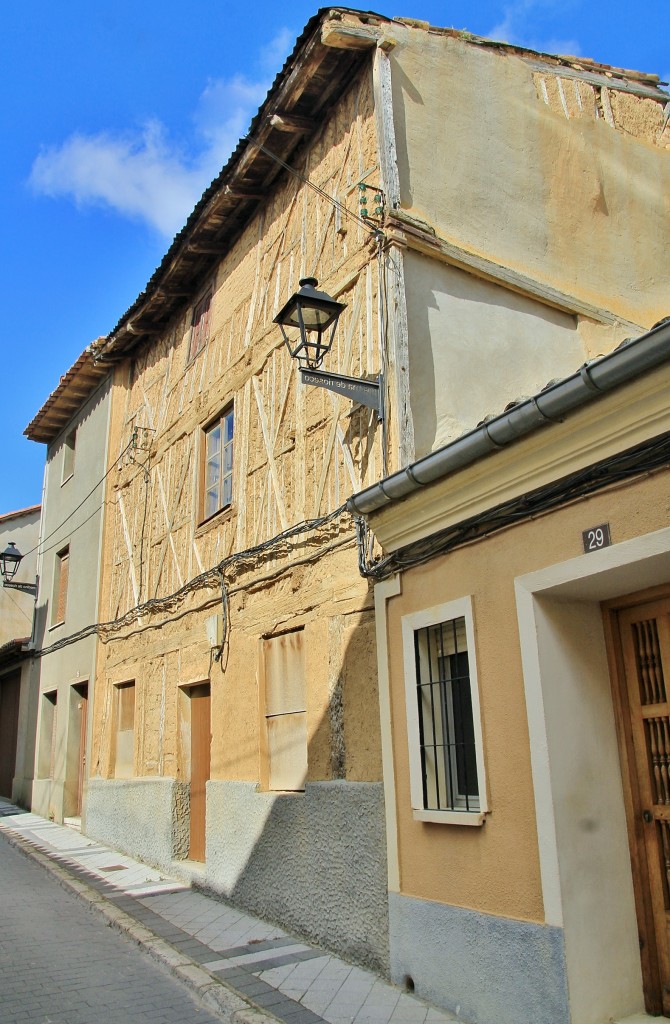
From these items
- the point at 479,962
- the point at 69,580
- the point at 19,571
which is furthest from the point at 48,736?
the point at 479,962

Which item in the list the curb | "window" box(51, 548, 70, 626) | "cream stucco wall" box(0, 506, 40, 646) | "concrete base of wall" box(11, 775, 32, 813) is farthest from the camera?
"cream stucco wall" box(0, 506, 40, 646)

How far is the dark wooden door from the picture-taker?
1844cm

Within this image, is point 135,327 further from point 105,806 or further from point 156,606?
point 105,806

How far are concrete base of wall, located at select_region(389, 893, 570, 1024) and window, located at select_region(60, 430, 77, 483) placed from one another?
13.0 m

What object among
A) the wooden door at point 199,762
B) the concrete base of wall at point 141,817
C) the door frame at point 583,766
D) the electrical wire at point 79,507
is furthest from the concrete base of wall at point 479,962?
the electrical wire at point 79,507

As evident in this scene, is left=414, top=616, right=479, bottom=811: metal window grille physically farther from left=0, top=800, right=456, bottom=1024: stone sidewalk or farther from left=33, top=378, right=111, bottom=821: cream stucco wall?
left=33, top=378, right=111, bottom=821: cream stucco wall

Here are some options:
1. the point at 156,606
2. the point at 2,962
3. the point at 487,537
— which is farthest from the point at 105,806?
the point at 487,537

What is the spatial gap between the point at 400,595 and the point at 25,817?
39.2 feet

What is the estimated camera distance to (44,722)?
51.1 ft

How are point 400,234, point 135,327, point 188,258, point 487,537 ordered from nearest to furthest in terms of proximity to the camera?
1. point 487,537
2. point 400,234
3. point 188,258
4. point 135,327

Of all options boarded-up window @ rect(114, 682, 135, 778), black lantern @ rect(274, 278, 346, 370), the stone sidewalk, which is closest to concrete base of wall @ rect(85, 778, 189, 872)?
boarded-up window @ rect(114, 682, 135, 778)

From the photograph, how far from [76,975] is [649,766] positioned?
14.2ft

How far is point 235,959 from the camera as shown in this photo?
6.10 m

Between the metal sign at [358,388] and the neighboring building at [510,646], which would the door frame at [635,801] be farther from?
the metal sign at [358,388]
